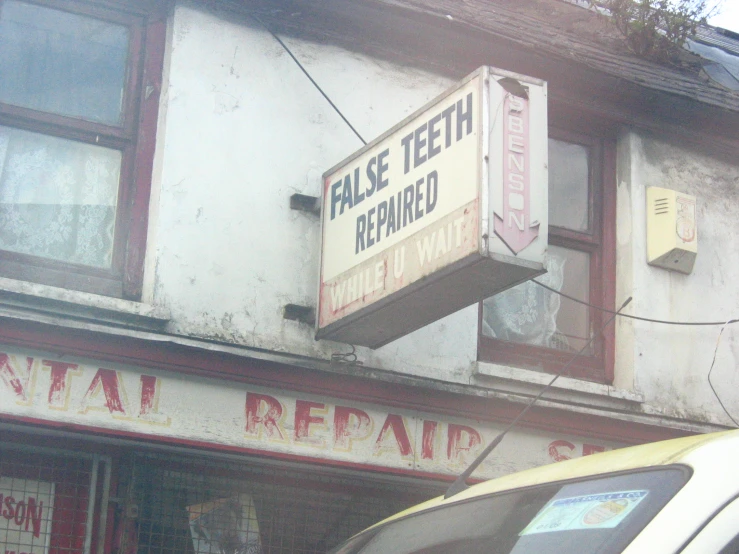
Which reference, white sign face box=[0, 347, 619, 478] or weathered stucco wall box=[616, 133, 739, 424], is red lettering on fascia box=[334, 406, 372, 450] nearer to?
white sign face box=[0, 347, 619, 478]

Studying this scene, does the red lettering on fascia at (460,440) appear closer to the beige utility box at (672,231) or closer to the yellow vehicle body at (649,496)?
the beige utility box at (672,231)

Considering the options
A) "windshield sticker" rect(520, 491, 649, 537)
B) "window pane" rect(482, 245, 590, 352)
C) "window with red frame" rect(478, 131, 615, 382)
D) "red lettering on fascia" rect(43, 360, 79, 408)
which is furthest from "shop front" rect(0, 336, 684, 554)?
"windshield sticker" rect(520, 491, 649, 537)

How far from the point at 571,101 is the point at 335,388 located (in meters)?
3.29

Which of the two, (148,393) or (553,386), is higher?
(553,386)

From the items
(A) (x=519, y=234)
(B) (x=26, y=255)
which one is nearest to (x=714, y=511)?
(A) (x=519, y=234)

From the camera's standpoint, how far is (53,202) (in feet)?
22.9

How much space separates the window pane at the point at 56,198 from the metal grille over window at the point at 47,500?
1253 mm

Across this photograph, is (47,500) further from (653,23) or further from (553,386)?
(653,23)

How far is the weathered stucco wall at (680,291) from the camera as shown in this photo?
838 cm

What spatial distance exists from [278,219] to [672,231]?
10.5ft

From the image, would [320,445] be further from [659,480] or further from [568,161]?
[659,480]

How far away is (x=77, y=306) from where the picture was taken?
6535 mm

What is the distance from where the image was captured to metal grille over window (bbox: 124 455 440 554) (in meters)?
6.75

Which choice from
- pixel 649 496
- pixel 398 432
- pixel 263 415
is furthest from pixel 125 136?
pixel 649 496
